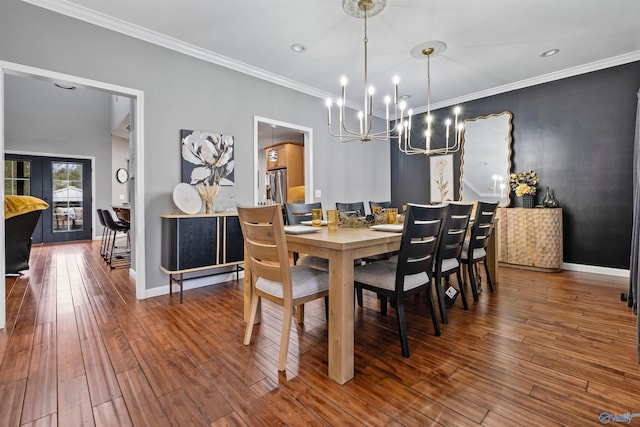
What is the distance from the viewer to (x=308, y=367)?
168 centimetres

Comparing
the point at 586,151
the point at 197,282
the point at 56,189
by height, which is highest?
the point at 586,151

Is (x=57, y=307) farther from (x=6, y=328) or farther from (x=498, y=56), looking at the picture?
(x=498, y=56)

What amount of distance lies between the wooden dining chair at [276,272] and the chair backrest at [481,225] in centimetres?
162

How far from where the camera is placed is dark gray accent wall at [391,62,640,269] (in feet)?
11.8

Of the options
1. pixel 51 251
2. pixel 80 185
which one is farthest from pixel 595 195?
pixel 80 185

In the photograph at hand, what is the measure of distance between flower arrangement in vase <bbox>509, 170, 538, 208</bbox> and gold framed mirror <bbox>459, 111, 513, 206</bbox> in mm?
145

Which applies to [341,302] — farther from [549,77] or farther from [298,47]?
[549,77]

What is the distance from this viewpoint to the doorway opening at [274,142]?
3865mm

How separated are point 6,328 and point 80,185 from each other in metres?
6.29

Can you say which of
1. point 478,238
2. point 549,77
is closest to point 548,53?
point 549,77

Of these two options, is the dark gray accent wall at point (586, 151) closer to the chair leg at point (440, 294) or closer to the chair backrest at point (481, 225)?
the chair backrest at point (481, 225)

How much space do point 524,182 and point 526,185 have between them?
12 centimetres

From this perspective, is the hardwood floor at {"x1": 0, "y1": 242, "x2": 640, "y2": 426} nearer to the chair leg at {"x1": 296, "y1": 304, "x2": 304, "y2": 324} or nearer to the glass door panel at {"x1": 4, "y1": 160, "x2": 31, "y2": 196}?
the chair leg at {"x1": 296, "y1": 304, "x2": 304, "y2": 324}

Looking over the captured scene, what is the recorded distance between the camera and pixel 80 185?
7.18m
